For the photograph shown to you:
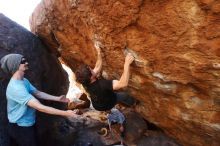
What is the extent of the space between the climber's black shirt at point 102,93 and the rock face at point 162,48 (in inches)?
21.6

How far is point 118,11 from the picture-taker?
17.2 feet

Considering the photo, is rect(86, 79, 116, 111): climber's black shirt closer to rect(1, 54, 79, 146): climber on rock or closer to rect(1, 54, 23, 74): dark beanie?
rect(1, 54, 79, 146): climber on rock

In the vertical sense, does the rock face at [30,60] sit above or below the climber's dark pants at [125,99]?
above

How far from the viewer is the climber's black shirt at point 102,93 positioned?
569 cm

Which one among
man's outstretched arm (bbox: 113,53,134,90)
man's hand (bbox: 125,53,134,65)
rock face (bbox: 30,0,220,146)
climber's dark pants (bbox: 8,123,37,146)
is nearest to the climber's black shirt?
man's outstretched arm (bbox: 113,53,134,90)

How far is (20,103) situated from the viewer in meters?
5.06

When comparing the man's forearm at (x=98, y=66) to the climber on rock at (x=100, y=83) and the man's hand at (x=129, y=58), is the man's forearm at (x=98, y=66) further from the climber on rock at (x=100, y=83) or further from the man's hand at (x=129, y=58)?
the man's hand at (x=129, y=58)

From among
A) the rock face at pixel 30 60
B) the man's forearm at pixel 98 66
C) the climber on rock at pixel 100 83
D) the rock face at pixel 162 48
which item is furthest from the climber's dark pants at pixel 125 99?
the rock face at pixel 30 60

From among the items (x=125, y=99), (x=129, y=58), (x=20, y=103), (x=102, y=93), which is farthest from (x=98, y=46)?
(x=125, y=99)

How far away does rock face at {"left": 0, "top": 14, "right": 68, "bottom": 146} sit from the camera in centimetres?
650

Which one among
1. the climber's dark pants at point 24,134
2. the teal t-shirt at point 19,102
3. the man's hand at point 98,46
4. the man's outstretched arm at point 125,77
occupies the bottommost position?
the climber's dark pants at point 24,134

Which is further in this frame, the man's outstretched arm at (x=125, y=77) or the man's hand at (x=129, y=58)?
the man's hand at (x=129, y=58)

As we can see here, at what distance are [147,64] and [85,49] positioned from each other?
1859mm

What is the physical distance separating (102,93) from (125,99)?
1939mm
